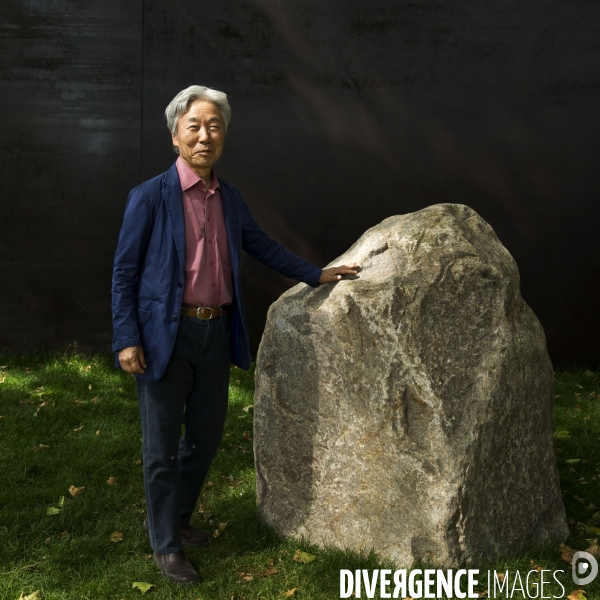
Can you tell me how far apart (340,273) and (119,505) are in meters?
1.94

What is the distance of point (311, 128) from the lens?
23.7ft

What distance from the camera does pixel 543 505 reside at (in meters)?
3.80

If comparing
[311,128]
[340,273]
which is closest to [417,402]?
[340,273]

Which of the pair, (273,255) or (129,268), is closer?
(129,268)

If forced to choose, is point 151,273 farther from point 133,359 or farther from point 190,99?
point 190,99

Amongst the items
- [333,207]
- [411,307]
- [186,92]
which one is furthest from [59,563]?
[333,207]

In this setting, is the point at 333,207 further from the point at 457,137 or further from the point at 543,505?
the point at 543,505

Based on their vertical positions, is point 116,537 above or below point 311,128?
below

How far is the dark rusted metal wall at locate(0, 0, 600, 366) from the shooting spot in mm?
7078

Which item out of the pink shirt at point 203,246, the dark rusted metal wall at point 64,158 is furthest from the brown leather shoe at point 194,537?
the dark rusted metal wall at point 64,158

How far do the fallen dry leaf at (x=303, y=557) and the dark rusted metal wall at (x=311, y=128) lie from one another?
3881mm

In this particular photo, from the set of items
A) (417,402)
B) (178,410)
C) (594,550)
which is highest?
(417,402)

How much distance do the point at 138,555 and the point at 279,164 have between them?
441 centimetres

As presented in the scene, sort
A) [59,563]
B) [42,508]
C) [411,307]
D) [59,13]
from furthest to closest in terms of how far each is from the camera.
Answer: [59,13]
[42,508]
[59,563]
[411,307]
